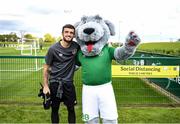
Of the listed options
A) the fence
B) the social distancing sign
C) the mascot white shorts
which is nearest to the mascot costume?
the mascot white shorts

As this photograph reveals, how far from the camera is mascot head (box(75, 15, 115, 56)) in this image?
4.64 metres

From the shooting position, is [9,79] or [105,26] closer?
[105,26]

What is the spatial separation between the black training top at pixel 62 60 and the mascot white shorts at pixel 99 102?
1.23 feet

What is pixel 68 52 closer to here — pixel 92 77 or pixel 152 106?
pixel 92 77

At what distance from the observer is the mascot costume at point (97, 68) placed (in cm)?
468

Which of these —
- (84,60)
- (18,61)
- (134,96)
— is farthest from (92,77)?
(18,61)

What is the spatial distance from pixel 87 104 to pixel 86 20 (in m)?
1.15

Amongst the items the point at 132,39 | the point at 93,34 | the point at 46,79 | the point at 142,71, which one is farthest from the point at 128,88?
the point at 132,39

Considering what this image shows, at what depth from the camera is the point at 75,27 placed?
5031 mm

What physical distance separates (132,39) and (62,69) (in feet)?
3.75

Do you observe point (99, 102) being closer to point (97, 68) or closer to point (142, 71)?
point (97, 68)

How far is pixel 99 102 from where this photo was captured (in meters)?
4.76

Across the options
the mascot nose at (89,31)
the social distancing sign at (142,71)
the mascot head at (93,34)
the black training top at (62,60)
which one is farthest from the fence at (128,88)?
the mascot nose at (89,31)

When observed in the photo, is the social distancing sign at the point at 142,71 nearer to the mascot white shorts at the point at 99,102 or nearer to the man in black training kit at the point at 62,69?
the man in black training kit at the point at 62,69
